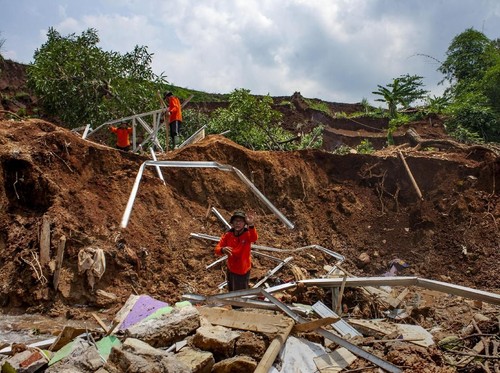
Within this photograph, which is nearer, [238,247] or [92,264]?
[238,247]

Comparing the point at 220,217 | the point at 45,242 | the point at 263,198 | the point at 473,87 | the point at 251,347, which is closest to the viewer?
the point at 251,347

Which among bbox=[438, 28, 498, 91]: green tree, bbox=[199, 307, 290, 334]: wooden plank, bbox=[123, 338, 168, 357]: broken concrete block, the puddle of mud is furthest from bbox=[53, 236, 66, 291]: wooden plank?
bbox=[438, 28, 498, 91]: green tree

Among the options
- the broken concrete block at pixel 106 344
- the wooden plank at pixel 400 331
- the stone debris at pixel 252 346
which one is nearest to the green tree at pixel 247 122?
the wooden plank at pixel 400 331

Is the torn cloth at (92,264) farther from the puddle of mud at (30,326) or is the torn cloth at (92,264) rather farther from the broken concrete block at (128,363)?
the broken concrete block at (128,363)

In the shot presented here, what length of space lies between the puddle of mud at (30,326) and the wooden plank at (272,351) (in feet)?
9.36

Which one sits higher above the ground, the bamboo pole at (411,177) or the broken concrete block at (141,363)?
the bamboo pole at (411,177)

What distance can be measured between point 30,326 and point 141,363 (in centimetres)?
308

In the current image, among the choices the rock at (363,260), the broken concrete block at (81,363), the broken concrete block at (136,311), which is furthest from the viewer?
the rock at (363,260)

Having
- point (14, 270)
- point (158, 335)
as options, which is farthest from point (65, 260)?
point (158, 335)

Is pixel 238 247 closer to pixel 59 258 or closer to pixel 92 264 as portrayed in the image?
pixel 92 264

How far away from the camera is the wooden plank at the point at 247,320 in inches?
186

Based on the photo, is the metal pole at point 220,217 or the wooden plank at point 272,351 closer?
the wooden plank at point 272,351

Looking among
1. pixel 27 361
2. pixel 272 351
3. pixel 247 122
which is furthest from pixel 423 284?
pixel 247 122

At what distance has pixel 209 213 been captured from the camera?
32.9 ft
